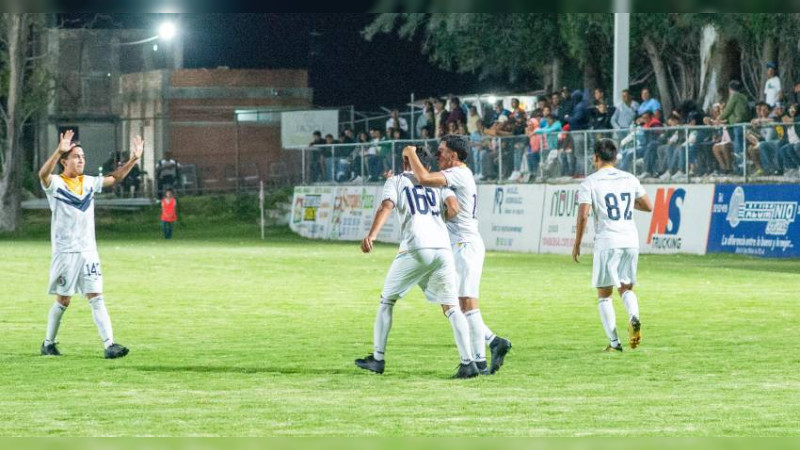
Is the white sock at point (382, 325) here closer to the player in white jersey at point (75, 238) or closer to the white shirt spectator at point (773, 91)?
the player in white jersey at point (75, 238)

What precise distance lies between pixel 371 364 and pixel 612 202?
3.29 m

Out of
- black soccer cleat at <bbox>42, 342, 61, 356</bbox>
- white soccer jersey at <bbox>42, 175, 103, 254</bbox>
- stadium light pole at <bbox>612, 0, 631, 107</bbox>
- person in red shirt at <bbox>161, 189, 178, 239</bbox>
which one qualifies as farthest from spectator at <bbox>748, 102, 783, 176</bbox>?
person in red shirt at <bbox>161, 189, 178, 239</bbox>

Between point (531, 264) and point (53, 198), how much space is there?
18.3m

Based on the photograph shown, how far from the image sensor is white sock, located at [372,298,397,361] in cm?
1317

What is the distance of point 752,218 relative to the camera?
3141 centimetres

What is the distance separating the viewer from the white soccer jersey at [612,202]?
590 inches

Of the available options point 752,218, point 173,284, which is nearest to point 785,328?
point 173,284

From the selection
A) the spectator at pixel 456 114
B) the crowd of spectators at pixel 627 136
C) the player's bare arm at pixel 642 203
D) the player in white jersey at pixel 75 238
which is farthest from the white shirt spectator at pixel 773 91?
the player in white jersey at pixel 75 238

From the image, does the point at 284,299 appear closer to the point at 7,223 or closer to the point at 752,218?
the point at 752,218

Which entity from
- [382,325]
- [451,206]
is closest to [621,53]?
[451,206]

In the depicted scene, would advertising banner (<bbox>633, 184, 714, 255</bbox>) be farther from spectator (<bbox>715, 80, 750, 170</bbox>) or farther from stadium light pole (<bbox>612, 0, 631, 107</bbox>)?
stadium light pole (<bbox>612, 0, 631, 107</bbox>)

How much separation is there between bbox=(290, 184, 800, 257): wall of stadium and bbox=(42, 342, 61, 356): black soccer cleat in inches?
744

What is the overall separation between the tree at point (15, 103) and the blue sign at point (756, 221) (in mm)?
30791

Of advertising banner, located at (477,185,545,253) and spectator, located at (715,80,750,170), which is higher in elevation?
spectator, located at (715,80,750,170)
